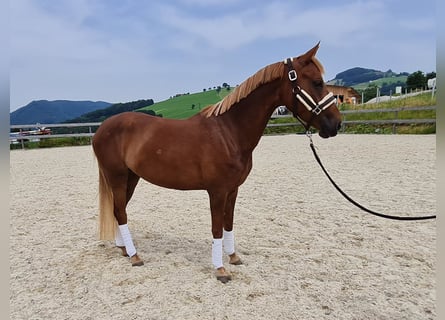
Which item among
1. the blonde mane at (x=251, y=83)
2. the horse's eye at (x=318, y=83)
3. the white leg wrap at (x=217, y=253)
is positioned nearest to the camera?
the horse's eye at (x=318, y=83)

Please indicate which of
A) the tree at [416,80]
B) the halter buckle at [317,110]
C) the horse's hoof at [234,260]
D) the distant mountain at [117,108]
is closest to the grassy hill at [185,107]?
the distant mountain at [117,108]

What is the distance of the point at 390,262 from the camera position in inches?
120

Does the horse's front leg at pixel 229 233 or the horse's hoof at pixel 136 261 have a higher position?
the horse's front leg at pixel 229 233

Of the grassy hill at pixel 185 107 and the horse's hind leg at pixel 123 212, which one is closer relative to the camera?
the horse's hind leg at pixel 123 212

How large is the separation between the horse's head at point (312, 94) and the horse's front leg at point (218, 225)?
1.04 m

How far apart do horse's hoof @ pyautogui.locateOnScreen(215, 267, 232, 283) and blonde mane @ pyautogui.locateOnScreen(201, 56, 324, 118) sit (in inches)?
58.4

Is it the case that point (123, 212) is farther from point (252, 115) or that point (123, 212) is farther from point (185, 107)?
point (185, 107)

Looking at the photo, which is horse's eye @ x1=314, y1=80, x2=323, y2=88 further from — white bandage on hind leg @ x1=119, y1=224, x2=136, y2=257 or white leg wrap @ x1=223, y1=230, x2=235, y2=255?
white bandage on hind leg @ x1=119, y1=224, x2=136, y2=257

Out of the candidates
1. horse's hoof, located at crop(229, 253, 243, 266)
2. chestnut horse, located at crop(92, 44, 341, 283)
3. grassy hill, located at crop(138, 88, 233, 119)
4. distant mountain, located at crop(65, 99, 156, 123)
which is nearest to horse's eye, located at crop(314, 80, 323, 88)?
chestnut horse, located at crop(92, 44, 341, 283)

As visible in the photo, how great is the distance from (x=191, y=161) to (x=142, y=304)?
127 centimetres

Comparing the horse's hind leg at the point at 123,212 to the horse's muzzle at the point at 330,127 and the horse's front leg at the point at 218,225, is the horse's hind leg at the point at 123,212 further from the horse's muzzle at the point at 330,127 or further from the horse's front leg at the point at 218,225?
the horse's muzzle at the point at 330,127

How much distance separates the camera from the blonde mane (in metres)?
2.62

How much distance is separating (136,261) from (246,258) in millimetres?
1171

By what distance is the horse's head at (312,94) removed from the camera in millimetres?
2488
